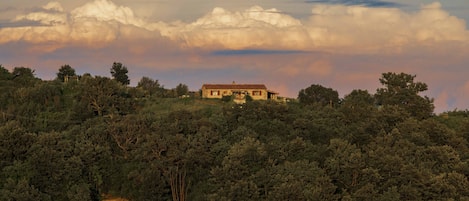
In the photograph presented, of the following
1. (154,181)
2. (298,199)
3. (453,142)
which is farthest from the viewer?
→ (453,142)

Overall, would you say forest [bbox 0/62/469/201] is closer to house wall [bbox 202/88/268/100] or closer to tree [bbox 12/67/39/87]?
tree [bbox 12/67/39/87]

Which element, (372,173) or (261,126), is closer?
(372,173)

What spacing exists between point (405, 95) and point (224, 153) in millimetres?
34494

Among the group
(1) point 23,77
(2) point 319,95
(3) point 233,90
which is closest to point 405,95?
(2) point 319,95

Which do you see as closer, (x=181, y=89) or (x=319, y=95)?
(x=319, y=95)

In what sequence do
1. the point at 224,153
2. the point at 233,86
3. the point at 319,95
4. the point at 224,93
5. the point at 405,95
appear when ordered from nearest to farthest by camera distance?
the point at 224,153 → the point at 405,95 → the point at 319,95 → the point at 224,93 → the point at 233,86

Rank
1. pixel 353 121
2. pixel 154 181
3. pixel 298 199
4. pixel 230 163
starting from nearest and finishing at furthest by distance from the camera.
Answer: pixel 298 199 → pixel 230 163 → pixel 154 181 → pixel 353 121

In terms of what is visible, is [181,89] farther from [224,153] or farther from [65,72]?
[224,153]

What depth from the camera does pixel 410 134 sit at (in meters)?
63.8

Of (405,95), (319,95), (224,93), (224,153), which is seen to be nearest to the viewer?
(224,153)

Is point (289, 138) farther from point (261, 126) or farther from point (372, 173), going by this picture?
point (372, 173)

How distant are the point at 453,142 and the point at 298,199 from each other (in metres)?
24.3

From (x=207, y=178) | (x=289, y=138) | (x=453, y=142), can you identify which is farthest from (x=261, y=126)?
(x=453, y=142)

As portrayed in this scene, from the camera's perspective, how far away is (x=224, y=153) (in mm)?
58812
